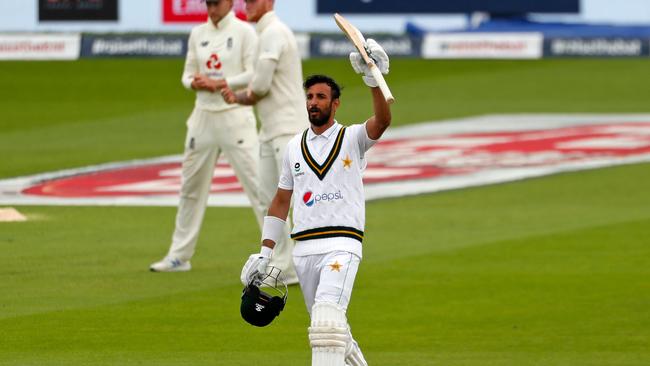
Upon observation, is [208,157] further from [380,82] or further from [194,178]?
[380,82]

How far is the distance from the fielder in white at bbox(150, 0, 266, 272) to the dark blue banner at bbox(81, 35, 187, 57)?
24222 mm

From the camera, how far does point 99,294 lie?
41.1ft

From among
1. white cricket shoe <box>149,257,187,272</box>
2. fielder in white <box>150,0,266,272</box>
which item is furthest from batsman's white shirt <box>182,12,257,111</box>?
white cricket shoe <box>149,257,187,272</box>

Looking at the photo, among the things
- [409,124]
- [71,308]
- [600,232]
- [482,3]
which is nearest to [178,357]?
[71,308]

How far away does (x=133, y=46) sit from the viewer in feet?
125

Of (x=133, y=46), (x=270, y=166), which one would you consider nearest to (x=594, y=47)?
(x=133, y=46)

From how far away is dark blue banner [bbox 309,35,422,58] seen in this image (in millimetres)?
36906

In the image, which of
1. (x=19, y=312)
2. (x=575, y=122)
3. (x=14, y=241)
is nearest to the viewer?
(x=19, y=312)

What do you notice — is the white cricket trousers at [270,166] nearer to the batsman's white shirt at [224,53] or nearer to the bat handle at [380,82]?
the batsman's white shirt at [224,53]

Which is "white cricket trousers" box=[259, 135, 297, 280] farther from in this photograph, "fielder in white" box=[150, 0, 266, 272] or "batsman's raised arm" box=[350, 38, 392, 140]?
"batsman's raised arm" box=[350, 38, 392, 140]

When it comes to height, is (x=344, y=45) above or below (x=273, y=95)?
below

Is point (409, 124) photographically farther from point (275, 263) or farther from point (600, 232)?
point (275, 263)

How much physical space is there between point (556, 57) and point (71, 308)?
26387 millimetres

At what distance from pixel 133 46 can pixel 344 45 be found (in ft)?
16.3
